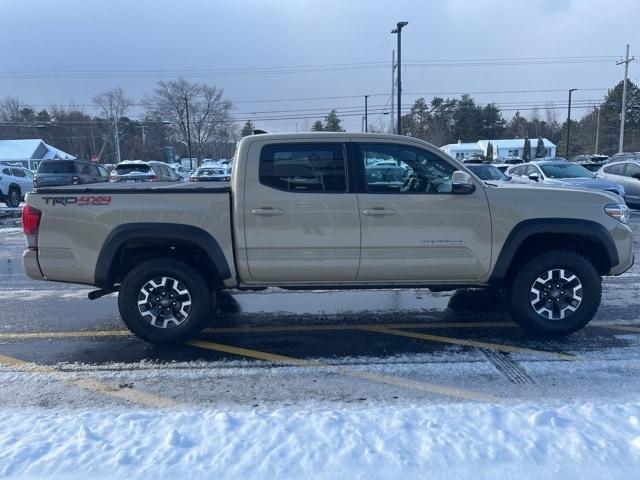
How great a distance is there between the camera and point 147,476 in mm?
2939

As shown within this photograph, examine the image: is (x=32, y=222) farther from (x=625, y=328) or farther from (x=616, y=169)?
(x=616, y=169)

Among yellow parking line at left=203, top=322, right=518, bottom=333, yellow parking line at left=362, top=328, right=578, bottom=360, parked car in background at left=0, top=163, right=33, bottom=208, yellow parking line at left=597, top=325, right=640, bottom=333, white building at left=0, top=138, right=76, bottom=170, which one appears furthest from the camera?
white building at left=0, top=138, right=76, bottom=170

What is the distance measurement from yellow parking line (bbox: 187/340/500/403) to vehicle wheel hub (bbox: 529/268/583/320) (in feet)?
5.43

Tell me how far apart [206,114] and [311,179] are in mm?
68318

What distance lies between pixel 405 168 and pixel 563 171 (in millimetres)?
12706

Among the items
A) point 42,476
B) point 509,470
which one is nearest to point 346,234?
point 509,470

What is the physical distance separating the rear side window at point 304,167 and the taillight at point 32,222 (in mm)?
2134

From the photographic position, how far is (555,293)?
540cm

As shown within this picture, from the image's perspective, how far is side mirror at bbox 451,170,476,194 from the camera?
16.6 ft

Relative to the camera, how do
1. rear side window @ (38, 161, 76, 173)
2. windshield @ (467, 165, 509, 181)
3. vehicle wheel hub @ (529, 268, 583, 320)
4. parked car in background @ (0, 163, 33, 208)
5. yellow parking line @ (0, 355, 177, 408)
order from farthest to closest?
parked car in background @ (0, 163, 33, 208) → rear side window @ (38, 161, 76, 173) → windshield @ (467, 165, 509, 181) → vehicle wheel hub @ (529, 268, 583, 320) → yellow parking line @ (0, 355, 177, 408)

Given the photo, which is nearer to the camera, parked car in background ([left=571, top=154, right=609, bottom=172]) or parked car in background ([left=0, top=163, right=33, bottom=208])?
parked car in background ([left=0, top=163, right=33, bottom=208])

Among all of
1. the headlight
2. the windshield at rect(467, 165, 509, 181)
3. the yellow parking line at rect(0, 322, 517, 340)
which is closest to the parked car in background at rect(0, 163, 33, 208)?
the windshield at rect(467, 165, 509, 181)

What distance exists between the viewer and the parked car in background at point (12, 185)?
2194 cm

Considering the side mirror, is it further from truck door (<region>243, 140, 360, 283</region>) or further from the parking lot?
the parking lot
